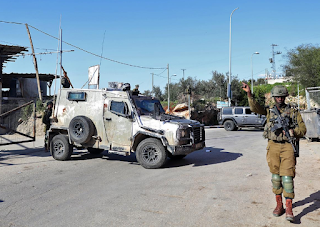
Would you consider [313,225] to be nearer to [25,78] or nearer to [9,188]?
[9,188]

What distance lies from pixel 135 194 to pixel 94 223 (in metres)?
1.52

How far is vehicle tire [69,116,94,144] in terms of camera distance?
28.8ft

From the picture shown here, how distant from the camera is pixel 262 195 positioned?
548 centimetres

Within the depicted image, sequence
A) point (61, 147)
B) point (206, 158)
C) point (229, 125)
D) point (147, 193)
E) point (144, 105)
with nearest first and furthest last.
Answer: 1. point (147, 193)
2. point (144, 105)
3. point (61, 147)
4. point (206, 158)
5. point (229, 125)

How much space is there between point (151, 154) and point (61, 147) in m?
3.17

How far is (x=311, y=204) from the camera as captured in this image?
491 centimetres

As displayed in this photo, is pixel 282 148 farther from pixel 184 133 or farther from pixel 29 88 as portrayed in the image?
pixel 29 88

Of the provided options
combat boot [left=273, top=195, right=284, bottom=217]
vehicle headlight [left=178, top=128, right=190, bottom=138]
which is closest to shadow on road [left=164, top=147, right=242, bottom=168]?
vehicle headlight [left=178, top=128, right=190, bottom=138]

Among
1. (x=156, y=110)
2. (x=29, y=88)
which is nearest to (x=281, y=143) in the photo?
(x=156, y=110)

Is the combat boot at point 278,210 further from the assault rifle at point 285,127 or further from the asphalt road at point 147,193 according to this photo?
the assault rifle at point 285,127

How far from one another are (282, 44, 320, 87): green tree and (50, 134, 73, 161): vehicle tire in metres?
24.3

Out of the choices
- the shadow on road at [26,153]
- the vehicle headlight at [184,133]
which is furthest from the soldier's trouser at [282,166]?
the shadow on road at [26,153]

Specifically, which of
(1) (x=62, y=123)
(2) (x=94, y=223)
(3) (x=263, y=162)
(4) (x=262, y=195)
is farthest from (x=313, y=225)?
(1) (x=62, y=123)

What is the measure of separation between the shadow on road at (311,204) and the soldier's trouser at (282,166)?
16.3 inches
